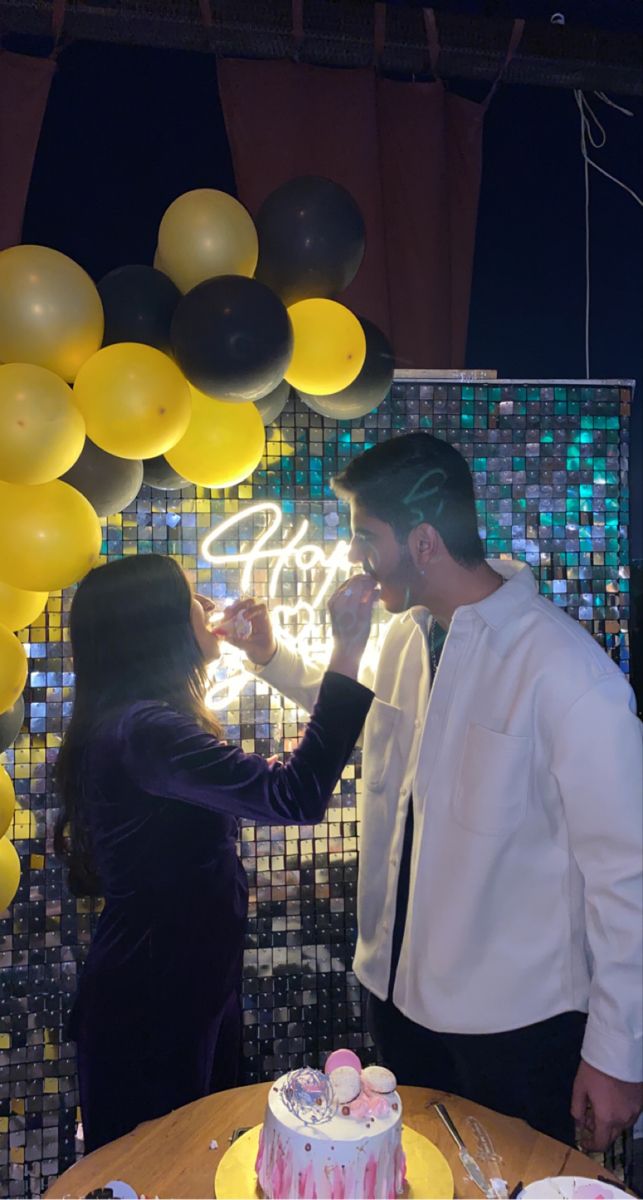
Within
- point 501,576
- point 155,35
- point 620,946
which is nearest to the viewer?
point 620,946

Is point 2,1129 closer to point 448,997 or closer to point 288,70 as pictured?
point 448,997

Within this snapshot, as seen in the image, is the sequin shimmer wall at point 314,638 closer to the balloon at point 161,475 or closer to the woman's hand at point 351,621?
the balloon at point 161,475

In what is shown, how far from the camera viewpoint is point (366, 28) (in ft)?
7.55

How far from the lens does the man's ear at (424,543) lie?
1.76m

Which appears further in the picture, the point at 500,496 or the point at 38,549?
the point at 500,496

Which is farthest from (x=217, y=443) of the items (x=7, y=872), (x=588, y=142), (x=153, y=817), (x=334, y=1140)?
(x=588, y=142)

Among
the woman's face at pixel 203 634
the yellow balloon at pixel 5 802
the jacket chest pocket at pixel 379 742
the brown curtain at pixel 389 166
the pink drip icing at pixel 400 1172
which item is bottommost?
the pink drip icing at pixel 400 1172

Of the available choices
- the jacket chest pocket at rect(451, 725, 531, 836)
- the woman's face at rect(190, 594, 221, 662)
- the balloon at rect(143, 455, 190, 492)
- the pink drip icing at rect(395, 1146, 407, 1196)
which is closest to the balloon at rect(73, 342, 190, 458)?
the balloon at rect(143, 455, 190, 492)

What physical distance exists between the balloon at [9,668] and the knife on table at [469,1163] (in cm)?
92

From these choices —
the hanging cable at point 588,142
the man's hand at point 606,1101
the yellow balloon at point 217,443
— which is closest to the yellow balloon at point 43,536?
the yellow balloon at point 217,443

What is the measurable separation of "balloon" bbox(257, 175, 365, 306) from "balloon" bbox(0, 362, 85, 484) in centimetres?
46

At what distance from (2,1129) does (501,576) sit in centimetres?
149

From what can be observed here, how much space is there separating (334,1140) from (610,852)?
60 centimetres

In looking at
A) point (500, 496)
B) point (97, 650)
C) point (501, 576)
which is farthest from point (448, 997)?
point (500, 496)
